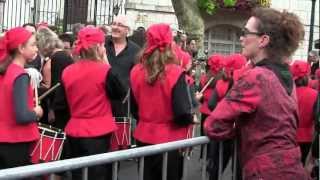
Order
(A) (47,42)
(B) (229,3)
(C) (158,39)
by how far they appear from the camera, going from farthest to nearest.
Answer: (B) (229,3)
(A) (47,42)
(C) (158,39)

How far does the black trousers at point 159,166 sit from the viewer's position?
4203 millimetres

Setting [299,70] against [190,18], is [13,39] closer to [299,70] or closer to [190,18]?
[299,70]

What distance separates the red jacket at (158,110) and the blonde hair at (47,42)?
2.25m

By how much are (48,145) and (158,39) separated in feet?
4.50

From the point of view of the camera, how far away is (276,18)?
380 cm

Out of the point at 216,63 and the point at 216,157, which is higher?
the point at 216,63

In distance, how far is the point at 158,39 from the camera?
19.0 ft

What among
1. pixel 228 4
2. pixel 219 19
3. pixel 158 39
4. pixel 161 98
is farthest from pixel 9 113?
pixel 219 19

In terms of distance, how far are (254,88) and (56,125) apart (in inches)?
145

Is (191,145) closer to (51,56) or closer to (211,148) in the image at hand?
(211,148)

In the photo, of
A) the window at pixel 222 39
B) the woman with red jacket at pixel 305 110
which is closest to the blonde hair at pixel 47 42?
the woman with red jacket at pixel 305 110

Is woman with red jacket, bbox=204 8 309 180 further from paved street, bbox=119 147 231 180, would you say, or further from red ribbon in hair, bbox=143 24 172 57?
red ribbon in hair, bbox=143 24 172 57

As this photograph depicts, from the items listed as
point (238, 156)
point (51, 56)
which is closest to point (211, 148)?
point (238, 156)

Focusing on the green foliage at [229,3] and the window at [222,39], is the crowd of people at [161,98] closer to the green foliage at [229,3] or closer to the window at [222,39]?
the green foliage at [229,3]
